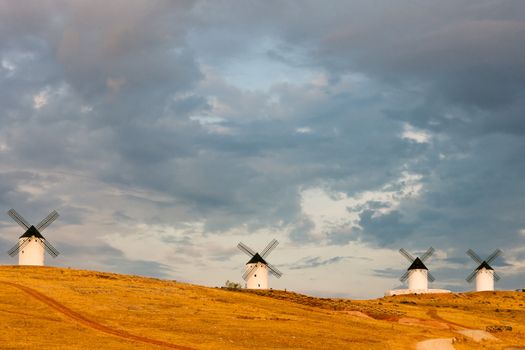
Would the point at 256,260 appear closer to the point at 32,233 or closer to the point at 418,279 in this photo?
the point at 418,279

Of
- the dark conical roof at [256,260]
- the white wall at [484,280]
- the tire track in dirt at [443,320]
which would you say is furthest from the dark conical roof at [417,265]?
the tire track in dirt at [443,320]

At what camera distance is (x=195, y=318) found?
6806 centimetres

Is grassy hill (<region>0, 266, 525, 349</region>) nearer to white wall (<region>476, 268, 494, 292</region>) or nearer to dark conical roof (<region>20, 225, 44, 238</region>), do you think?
dark conical roof (<region>20, 225, 44, 238</region>)

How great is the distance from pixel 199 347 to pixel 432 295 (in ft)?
283

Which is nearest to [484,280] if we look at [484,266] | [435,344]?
[484,266]

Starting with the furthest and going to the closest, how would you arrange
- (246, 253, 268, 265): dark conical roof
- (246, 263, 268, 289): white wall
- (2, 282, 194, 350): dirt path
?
1. (246, 253, 268, 265): dark conical roof
2. (246, 263, 268, 289): white wall
3. (2, 282, 194, 350): dirt path

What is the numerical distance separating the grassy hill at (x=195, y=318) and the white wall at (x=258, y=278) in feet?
72.7

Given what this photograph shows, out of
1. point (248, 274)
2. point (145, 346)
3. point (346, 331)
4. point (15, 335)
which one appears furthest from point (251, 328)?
point (248, 274)

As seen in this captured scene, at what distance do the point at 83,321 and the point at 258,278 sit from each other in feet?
219

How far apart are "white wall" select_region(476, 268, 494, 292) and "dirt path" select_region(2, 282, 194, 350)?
98.3m

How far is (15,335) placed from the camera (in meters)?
51.8

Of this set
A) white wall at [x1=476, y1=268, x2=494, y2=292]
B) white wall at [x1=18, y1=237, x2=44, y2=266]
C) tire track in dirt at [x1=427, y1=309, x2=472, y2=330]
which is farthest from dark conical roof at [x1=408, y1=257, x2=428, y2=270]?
white wall at [x1=18, y1=237, x2=44, y2=266]

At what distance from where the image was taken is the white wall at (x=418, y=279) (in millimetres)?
140250

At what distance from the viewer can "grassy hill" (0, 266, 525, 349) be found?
54750 mm
